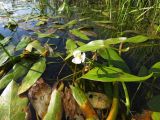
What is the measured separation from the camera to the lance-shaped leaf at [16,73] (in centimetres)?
123

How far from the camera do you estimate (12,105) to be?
1046 millimetres

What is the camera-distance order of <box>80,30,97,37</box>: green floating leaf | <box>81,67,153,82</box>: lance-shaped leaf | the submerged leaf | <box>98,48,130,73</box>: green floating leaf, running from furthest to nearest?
<box>80,30,97,37</box>: green floating leaf < the submerged leaf < <box>98,48,130,73</box>: green floating leaf < <box>81,67,153,82</box>: lance-shaped leaf

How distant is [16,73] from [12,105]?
261 mm

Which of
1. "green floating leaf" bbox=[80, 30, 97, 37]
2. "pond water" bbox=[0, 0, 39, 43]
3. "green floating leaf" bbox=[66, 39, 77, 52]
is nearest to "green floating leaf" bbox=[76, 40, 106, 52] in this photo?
"green floating leaf" bbox=[66, 39, 77, 52]

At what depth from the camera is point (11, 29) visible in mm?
2047

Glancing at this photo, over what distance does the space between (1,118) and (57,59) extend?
1.92 feet

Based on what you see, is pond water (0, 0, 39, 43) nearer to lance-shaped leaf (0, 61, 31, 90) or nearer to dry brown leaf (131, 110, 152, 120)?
lance-shaped leaf (0, 61, 31, 90)

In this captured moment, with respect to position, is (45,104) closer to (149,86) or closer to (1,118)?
(1,118)

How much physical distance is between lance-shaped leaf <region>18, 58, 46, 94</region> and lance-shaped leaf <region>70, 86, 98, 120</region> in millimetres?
190

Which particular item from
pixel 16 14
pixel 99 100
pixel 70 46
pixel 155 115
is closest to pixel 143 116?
pixel 155 115

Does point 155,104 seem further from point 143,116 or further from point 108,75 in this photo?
point 108,75

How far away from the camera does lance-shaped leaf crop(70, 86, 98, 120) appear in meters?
1.01

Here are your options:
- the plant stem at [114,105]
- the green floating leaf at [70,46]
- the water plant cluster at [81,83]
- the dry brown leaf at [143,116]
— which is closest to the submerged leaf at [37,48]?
the water plant cluster at [81,83]

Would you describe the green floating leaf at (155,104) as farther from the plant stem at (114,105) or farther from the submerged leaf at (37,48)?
the submerged leaf at (37,48)
